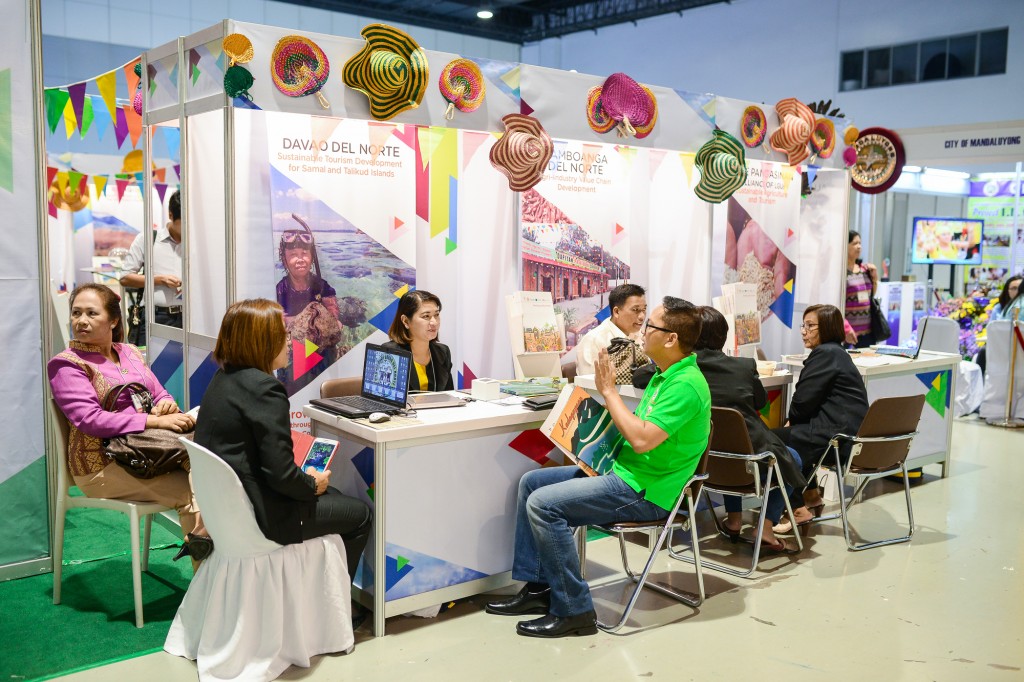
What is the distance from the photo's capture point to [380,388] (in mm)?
3375

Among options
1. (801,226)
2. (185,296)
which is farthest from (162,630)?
(801,226)

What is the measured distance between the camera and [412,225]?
459 centimetres

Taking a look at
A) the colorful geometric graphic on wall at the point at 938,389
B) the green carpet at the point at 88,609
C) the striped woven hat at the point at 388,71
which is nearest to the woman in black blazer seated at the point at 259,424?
the green carpet at the point at 88,609

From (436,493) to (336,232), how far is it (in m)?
1.62

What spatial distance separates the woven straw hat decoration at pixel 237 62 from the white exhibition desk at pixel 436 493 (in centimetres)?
143

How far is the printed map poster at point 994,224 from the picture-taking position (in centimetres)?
1077

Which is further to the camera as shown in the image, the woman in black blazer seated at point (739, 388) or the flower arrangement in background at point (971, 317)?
the flower arrangement in background at point (971, 317)

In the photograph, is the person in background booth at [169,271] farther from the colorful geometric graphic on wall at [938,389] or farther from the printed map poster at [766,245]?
the colorful geometric graphic on wall at [938,389]

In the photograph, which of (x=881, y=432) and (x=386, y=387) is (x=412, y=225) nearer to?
(x=386, y=387)

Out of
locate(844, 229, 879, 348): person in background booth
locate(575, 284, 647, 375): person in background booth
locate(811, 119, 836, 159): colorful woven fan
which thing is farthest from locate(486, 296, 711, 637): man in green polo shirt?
locate(844, 229, 879, 348): person in background booth

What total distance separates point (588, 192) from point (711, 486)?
211cm

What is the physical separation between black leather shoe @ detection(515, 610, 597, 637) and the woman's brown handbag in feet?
4.44

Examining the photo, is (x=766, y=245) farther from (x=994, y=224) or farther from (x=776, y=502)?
(x=994, y=224)

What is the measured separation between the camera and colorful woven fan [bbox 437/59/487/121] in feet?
15.0
